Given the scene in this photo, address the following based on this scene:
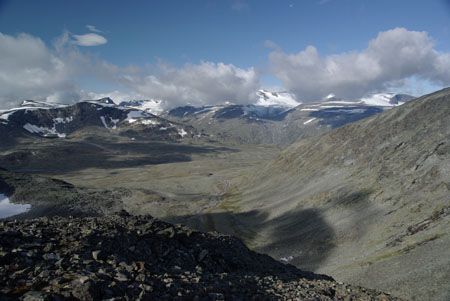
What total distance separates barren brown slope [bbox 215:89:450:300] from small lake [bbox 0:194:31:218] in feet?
169

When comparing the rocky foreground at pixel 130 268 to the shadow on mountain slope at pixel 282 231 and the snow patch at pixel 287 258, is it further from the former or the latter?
the shadow on mountain slope at pixel 282 231

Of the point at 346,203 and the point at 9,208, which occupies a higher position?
the point at 346,203

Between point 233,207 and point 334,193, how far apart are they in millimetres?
32285

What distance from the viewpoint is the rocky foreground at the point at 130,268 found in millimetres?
12477

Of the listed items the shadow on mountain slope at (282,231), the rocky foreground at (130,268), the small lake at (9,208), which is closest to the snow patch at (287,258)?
the shadow on mountain slope at (282,231)

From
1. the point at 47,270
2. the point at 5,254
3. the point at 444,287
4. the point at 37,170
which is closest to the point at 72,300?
the point at 47,270

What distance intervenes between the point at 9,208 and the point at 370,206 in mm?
87079

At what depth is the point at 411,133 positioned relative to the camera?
77.3 m

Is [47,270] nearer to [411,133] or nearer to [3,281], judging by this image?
[3,281]

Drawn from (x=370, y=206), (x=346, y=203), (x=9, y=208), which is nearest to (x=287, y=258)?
(x=370, y=206)

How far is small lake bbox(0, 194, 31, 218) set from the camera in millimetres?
67938

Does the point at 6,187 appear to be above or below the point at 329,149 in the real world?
below

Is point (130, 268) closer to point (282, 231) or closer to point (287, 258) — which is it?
point (287, 258)

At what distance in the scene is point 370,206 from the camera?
56.7m
